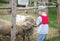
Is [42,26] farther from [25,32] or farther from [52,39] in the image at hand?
[52,39]

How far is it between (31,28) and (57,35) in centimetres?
185

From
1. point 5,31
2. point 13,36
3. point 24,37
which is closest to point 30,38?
point 24,37

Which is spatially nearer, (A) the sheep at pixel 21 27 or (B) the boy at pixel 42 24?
(B) the boy at pixel 42 24

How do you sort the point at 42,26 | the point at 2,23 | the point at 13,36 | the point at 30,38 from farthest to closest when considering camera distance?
the point at 30,38, the point at 2,23, the point at 42,26, the point at 13,36

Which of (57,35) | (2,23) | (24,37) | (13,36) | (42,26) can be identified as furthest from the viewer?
(57,35)

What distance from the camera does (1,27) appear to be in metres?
5.42

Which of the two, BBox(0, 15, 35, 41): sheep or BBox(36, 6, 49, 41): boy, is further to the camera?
BBox(0, 15, 35, 41): sheep

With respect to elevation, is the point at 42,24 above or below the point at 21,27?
above

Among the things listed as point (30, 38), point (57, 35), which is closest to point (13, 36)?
point (30, 38)

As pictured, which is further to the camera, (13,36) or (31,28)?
(31,28)

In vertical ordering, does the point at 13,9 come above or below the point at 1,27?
above

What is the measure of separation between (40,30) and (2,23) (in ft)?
3.43

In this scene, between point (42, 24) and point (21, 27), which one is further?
point (21, 27)

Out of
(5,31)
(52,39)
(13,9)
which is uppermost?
(13,9)
